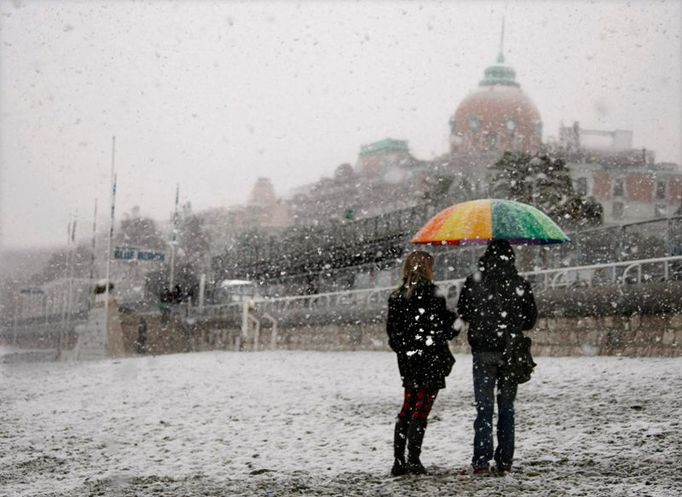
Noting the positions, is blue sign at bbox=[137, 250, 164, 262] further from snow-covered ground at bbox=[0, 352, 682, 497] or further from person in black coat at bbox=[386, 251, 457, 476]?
person in black coat at bbox=[386, 251, 457, 476]

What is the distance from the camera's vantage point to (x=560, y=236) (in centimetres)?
802

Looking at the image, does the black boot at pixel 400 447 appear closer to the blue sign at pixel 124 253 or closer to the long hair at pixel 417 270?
the long hair at pixel 417 270

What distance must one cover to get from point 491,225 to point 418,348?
117 centimetres

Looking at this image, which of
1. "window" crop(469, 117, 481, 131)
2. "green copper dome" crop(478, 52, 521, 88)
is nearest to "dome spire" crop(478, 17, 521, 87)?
"green copper dome" crop(478, 52, 521, 88)

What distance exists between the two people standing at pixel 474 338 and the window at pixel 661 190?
75.9 meters

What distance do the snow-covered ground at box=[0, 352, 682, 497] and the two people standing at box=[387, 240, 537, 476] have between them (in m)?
0.29

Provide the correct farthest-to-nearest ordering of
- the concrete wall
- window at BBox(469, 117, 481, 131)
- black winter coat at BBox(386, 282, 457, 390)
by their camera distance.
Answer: window at BBox(469, 117, 481, 131)
the concrete wall
black winter coat at BBox(386, 282, 457, 390)

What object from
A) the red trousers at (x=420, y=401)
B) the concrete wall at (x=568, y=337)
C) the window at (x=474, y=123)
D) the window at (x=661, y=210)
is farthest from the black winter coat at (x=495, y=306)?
the window at (x=474, y=123)

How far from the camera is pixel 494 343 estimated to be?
7215 mm

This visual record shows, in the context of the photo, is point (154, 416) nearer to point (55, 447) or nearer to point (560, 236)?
point (55, 447)

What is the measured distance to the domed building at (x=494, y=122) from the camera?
79.9m

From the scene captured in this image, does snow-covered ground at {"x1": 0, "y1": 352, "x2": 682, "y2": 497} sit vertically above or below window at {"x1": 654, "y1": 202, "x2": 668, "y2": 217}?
below

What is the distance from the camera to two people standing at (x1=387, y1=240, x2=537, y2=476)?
7230mm

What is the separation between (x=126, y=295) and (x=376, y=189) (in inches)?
1230
